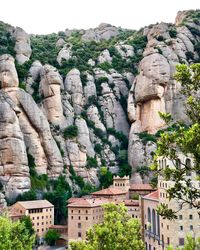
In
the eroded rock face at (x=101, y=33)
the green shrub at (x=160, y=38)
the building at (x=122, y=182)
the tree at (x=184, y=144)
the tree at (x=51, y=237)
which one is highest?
the eroded rock face at (x=101, y=33)

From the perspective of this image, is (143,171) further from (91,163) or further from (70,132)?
(70,132)

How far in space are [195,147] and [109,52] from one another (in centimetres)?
12151

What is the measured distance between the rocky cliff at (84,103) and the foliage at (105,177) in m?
1.18

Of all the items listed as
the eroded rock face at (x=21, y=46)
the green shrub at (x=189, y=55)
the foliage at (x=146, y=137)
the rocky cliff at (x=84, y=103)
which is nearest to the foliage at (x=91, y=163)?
the rocky cliff at (x=84, y=103)

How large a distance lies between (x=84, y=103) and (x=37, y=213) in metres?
42.3

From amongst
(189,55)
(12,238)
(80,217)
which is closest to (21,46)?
(189,55)

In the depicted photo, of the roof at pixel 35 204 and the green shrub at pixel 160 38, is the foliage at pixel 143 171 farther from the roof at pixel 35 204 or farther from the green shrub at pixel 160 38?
the green shrub at pixel 160 38

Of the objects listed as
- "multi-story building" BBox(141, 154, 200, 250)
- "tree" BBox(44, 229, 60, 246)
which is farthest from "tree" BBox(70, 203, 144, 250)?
"tree" BBox(44, 229, 60, 246)

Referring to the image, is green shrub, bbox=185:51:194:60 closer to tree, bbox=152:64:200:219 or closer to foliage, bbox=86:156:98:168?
foliage, bbox=86:156:98:168

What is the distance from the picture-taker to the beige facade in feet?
261

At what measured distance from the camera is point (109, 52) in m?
136

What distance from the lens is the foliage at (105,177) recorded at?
102 metres

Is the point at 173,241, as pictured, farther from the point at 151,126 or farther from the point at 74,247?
the point at 151,126

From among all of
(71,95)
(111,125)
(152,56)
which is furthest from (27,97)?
(152,56)
